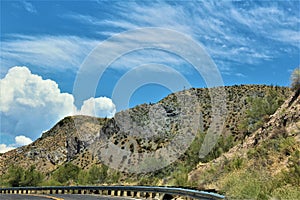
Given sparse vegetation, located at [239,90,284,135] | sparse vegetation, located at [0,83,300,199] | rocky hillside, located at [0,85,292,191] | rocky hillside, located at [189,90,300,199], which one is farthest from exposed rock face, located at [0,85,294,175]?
rocky hillside, located at [189,90,300,199]

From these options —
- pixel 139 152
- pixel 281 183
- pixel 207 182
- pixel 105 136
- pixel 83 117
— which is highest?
pixel 83 117

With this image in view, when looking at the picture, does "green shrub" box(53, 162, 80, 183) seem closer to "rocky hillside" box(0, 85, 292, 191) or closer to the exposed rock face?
"rocky hillside" box(0, 85, 292, 191)

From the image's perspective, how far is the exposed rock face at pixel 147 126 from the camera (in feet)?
242

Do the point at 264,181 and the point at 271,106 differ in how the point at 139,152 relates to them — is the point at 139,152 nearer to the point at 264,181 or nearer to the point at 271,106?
the point at 271,106

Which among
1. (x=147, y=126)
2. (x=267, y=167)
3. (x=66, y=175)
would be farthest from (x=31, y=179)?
(x=267, y=167)

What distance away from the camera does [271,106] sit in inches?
1569

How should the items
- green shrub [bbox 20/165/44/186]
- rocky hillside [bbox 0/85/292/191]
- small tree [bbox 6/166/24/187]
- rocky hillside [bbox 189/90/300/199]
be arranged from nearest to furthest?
rocky hillside [bbox 189/90/300/199]
green shrub [bbox 20/165/44/186]
small tree [bbox 6/166/24/187]
rocky hillside [bbox 0/85/292/191]

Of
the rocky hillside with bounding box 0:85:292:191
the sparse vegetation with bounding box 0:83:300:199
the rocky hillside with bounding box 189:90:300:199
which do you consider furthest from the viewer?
the rocky hillside with bounding box 0:85:292:191

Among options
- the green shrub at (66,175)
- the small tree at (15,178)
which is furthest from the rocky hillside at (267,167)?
the small tree at (15,178)

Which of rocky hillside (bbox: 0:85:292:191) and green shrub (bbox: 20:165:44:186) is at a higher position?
rocky hillside (bbox: 0:85:292:191)

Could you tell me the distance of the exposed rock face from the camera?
7362cm

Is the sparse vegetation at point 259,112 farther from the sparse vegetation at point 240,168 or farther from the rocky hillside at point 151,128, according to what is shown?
the rocky hillside at point 151,128

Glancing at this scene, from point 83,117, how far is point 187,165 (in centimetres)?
10450

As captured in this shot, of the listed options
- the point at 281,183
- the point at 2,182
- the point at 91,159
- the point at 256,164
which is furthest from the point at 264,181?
the point at 91,159
